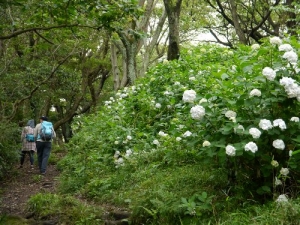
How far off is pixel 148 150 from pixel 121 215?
212 centimetres

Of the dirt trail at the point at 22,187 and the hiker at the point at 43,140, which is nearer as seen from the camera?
the dirt trail at the point at 22,187

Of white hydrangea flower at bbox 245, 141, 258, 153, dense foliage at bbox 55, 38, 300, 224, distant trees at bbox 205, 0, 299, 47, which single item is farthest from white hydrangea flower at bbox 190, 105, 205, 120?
distant trees at bbox 205, 0, 299, 47

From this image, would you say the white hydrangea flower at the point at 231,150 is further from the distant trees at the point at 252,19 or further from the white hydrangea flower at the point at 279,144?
the distant trees at the point at 252,19

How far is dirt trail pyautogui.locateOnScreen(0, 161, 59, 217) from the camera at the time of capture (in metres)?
7.76

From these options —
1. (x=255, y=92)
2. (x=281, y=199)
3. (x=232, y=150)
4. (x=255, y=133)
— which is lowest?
(x=281, y=199)

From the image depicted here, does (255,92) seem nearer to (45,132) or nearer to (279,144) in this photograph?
(279,144)

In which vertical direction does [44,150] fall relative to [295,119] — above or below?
below

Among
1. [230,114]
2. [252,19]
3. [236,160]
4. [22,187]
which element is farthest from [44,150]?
[252,19]

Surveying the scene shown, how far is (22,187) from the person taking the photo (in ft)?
32.1

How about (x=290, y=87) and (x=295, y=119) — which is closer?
(x=290, y=87)

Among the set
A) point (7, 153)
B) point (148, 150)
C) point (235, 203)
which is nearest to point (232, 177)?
point (235, 203)

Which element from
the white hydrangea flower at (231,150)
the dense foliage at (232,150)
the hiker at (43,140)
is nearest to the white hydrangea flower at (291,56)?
the dense foliage at (232,150)

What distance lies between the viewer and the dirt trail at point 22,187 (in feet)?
25.5

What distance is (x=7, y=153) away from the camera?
1073cm
